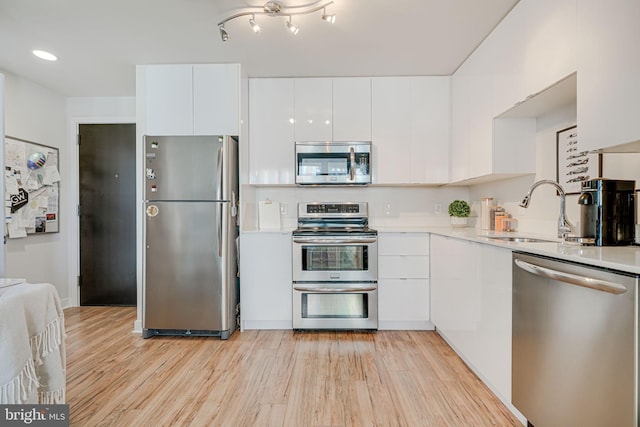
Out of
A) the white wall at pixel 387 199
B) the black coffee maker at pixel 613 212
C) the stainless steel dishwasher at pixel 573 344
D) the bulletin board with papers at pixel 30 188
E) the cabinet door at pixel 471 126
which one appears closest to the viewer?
the stainless steel dishwasher at pixel 573 344

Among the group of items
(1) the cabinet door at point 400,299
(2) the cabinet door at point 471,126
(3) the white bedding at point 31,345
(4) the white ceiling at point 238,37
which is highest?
(4) the white ceiling at point 238,37

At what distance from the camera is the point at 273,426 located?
1586 millimetres

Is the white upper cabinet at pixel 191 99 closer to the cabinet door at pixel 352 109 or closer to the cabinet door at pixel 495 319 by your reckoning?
the cabinet door at pixel 352 109

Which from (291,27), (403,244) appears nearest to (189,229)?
(291,27)

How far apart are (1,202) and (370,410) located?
2175 mm

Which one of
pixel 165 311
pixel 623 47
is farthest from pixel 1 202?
pixel 623 47

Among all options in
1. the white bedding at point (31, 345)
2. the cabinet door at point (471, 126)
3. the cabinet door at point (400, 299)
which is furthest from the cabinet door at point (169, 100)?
the cabinet door at point (471, 126)

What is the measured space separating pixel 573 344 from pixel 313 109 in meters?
2.62

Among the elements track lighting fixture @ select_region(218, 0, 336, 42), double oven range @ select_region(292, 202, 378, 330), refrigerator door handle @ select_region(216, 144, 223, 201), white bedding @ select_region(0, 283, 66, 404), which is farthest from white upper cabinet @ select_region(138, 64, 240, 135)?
white bedding @ select_region(0, 283, 66, 404)

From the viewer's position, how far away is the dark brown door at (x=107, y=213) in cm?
360

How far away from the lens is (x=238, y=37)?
7.77 ft

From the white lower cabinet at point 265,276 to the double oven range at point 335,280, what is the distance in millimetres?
89

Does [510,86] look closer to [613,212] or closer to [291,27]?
[613,212]

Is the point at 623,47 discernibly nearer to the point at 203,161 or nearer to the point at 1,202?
the point at 203,161
